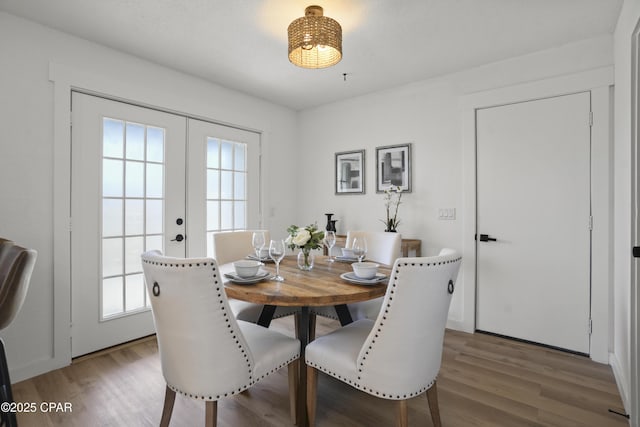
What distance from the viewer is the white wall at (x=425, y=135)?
2633mm

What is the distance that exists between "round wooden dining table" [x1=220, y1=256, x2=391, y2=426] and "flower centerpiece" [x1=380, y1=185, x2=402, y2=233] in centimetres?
143

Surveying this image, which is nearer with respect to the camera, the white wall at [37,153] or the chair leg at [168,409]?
the chair leg at [168,409]

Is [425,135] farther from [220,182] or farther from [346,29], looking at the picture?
[220,182]

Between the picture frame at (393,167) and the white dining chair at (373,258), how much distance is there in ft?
3.07

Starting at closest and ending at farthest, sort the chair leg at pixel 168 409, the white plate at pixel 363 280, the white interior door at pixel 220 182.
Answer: the chair leg at pixel 168 409
the white plate at pixel 363 280
the white interior door at pixel 220 182

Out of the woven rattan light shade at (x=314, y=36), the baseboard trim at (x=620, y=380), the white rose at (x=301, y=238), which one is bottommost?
the baseboard trim at (x=620, y=380)

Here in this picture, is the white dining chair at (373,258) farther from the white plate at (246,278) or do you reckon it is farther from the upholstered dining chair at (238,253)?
the white plate at (246,278)

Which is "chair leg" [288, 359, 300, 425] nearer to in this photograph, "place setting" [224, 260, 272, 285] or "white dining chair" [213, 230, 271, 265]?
"place setting" [224, 260, 272, 285]

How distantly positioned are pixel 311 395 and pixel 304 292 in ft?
1.76

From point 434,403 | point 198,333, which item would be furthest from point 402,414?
point 198,333

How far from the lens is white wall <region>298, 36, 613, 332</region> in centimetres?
263

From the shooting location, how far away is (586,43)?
2.42 m

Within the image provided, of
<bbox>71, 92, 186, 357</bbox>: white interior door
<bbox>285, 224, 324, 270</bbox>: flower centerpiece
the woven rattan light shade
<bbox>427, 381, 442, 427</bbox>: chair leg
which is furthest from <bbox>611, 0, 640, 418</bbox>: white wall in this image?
<bbox>71, 92, 186, 357</bbox>: white interior door

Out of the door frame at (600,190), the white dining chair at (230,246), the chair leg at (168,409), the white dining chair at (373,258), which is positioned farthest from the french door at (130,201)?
the door frame at (600,190)
